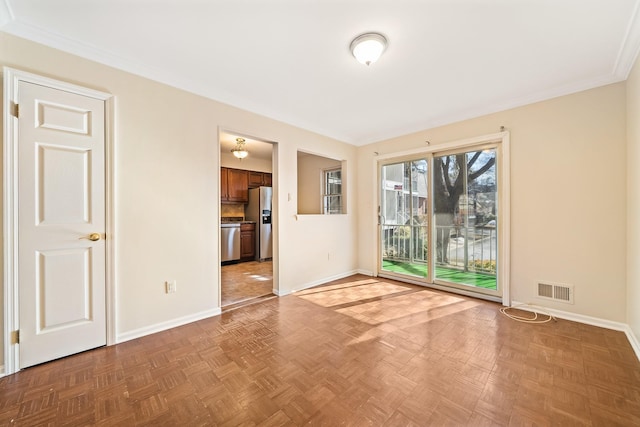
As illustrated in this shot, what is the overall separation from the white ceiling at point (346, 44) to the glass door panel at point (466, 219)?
883 millimetres

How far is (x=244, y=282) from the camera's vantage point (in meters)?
4.29

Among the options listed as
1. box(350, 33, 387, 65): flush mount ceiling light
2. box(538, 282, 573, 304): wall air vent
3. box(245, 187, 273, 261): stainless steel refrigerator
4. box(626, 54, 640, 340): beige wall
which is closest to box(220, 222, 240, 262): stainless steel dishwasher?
box(245, 187, 273, 261): stainless steel refrigerator

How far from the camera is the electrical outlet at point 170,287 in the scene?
260cm

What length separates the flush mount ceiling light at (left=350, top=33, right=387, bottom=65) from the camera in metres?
2.00

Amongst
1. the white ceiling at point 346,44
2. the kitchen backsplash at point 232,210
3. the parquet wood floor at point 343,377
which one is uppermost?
the white ceiling at point 346,44

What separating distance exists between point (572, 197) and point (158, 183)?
4381 mm

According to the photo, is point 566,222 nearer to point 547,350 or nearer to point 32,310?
point 547,350

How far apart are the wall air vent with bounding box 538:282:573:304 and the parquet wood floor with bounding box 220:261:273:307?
3.39m

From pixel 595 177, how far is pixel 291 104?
11.4 ft

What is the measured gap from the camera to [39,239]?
1961mm

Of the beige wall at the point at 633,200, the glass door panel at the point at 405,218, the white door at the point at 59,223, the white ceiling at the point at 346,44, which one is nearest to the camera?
the white ceiling at the point at 346,44

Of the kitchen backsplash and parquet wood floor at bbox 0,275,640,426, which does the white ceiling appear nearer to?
parquet wood floor at bbox 0,275,640,426

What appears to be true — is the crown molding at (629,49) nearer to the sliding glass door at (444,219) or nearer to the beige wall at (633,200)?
the beige wall at (633,200)

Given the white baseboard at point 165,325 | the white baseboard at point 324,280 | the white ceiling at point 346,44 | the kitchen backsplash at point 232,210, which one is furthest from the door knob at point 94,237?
the kitchen backsplash at point 232,210
